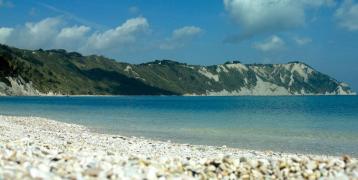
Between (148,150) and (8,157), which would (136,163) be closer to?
(8,157)

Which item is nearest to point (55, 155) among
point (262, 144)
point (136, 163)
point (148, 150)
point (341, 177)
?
point (136, 163)

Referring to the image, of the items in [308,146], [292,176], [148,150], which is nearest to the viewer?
[292,176]

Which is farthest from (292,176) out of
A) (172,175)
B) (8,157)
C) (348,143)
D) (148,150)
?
(348,143)

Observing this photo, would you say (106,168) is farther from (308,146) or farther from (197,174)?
(308,146)

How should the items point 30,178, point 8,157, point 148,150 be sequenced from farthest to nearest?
1. point 148,150
2. point 8,157
3. point 30,178

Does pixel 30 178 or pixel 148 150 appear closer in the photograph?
pixel 30 178

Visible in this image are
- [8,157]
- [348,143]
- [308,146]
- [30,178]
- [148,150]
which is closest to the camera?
[30,178]

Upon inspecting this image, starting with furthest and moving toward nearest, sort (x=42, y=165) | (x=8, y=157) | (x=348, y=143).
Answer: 1. (x=348, y=143)
2. (x=8, y=157)
3. (x=42, y=165)

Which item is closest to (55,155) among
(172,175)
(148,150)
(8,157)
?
(8,157)

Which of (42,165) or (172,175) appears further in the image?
(172,175)
